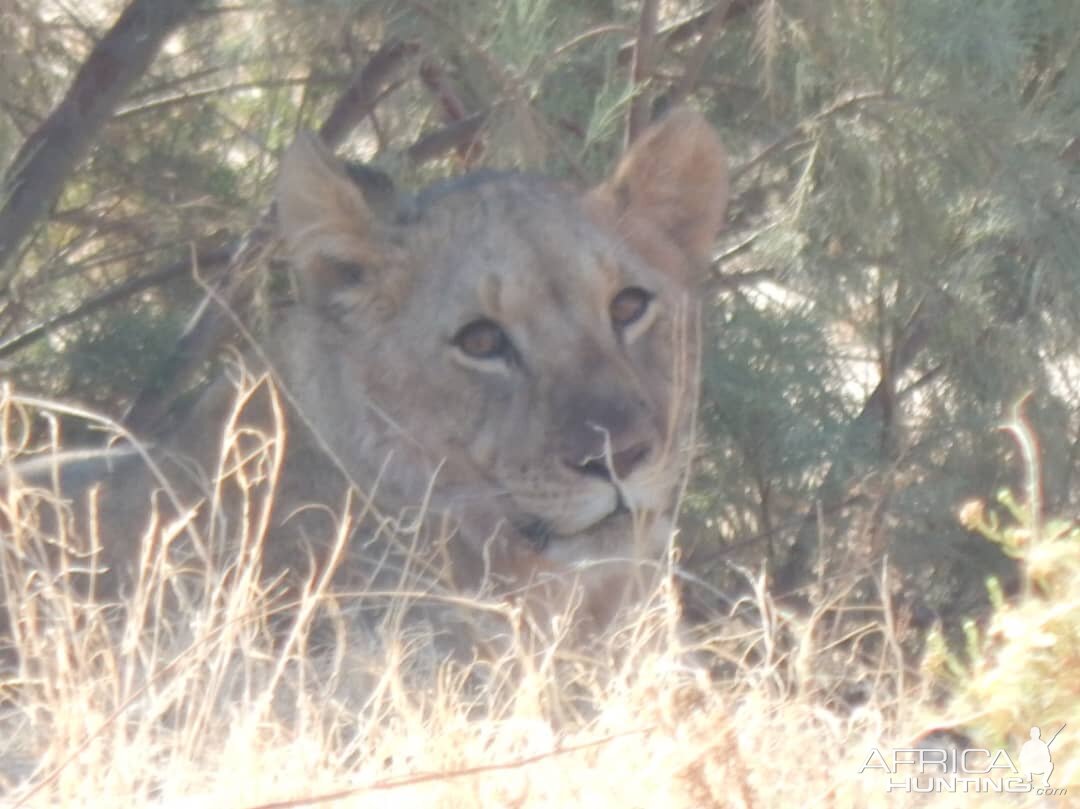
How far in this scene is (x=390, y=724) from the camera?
339cm

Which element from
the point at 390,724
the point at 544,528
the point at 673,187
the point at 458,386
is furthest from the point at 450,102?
the point at 390,724

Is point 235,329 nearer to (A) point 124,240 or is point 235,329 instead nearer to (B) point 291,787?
(A) point 124,240

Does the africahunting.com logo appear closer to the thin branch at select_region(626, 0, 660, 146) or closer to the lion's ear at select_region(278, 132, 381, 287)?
the lion's ear at select_region(278, 132, 381, 287)

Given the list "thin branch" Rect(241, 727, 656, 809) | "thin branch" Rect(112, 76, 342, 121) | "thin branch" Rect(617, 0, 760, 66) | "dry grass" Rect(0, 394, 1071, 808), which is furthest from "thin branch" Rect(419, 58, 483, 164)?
"thin branch" Rect(241, 727, 656, 809)

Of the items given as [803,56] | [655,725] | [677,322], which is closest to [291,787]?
[655,725]

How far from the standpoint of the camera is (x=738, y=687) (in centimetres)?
362

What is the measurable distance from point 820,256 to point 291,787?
3.04 m

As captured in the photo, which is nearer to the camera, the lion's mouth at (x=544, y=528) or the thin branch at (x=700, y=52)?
the lion's mouth at (x=544, y=528)

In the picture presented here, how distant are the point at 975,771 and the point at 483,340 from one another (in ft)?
5.21

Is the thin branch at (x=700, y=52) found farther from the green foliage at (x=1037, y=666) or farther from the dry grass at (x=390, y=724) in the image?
the green foliage at (x=1037, y=666)

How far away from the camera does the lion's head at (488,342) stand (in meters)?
4.12

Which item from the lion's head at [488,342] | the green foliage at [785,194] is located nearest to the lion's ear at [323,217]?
the lion's head at [488,342]

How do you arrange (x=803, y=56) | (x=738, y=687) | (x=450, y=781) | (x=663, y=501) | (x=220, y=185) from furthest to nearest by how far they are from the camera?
(x=220, y=185), (x=803, y=56), (x=663, y=501), (x=738, y=687), (x=450, y=781)

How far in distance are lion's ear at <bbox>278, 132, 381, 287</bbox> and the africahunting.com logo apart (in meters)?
1.81
